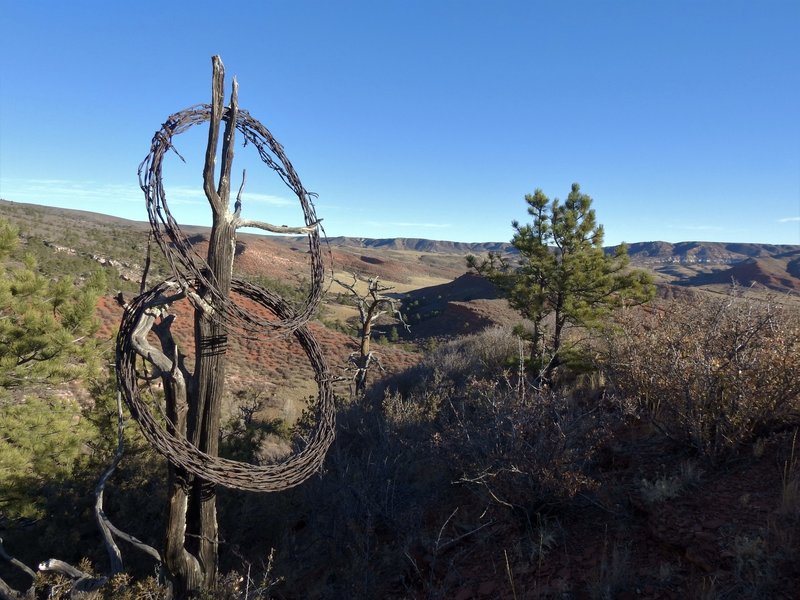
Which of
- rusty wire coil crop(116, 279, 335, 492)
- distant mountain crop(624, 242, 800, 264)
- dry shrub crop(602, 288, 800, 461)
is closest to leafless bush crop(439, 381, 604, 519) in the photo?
dry shrub crop(602, 288, 800, 461)

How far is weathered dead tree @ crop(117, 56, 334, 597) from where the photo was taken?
2992 millimetres

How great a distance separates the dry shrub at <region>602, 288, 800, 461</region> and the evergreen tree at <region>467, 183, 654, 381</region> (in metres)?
4.40

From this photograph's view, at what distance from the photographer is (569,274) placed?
1023cm

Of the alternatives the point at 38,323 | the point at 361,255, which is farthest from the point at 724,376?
the point at 361,255

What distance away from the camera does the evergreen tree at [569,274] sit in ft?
33.4

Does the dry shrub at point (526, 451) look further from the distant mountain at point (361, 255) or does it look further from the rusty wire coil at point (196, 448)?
the distant mountain at point (361, 255)

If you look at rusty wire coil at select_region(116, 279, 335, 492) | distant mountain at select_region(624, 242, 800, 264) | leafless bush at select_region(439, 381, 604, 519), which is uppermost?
distant mountain at select_region(624, 242, 800, 264)

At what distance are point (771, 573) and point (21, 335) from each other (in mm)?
8350

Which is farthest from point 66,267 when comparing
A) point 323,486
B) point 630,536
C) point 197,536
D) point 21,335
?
point 630,536

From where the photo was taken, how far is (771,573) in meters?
3.12

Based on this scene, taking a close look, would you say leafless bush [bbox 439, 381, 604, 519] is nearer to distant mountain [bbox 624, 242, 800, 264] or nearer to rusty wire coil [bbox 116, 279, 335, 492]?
rusty wire coil [bbox 116, 279, 335, 492]

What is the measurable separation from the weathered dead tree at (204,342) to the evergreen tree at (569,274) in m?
7.65

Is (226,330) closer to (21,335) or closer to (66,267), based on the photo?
(21,335)

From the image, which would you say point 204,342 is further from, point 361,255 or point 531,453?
point 361,255
